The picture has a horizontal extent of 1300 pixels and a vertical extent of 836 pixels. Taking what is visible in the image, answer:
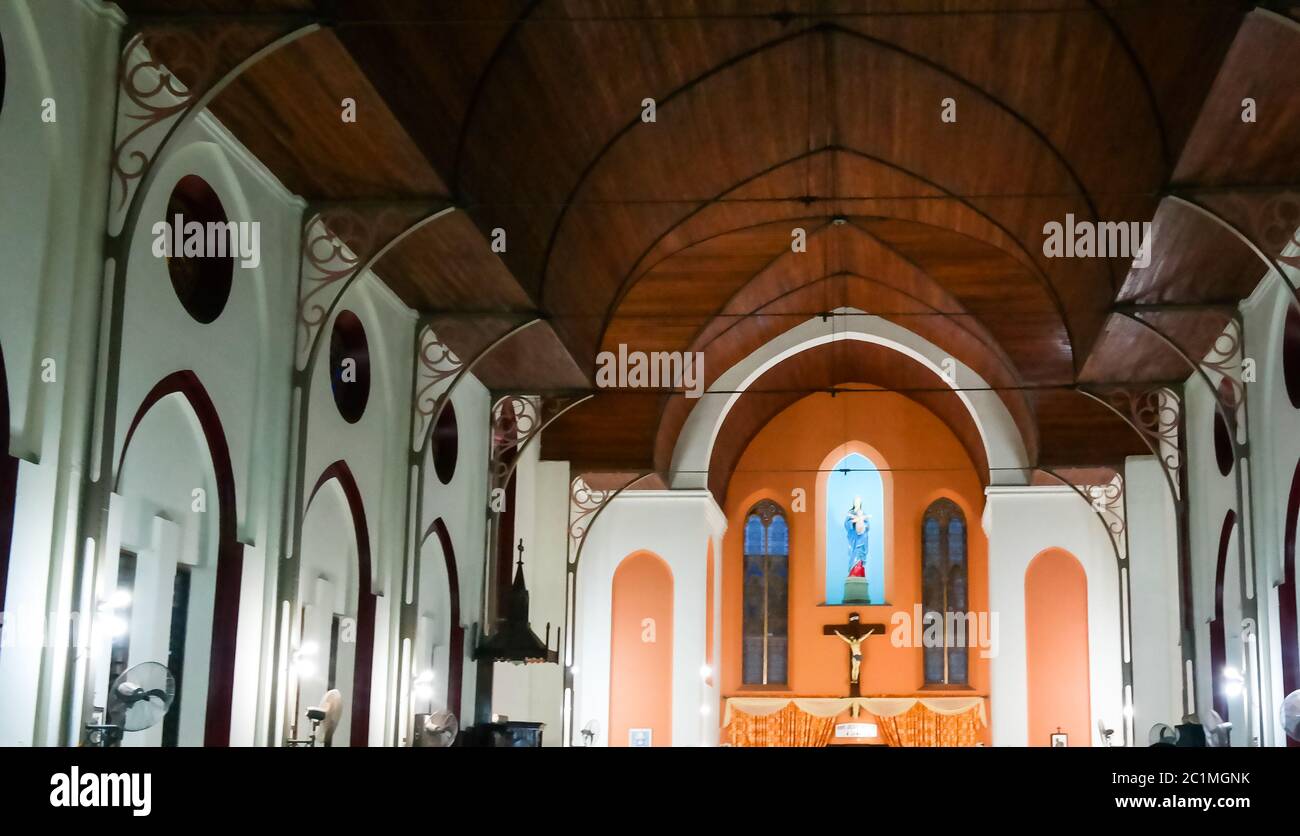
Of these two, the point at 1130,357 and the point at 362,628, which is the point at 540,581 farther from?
the point at 1130,357

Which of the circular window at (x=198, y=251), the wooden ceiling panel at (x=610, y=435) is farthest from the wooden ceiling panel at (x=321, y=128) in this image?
the wooden ceiling panel at (x=610, y=435)

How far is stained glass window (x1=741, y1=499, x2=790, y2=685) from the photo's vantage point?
Answer: 3772 cm

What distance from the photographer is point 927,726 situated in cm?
3625

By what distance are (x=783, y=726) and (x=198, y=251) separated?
25331 mm

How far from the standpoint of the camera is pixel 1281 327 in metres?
17.8

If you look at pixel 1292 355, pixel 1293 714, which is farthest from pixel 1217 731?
pixel 1293 714

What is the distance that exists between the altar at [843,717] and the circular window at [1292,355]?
19.8 metres

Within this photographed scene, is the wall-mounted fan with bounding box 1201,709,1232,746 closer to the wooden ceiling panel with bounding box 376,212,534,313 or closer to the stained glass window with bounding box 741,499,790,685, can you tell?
the wooden ceiling panel with bounding box 376,212,534,313

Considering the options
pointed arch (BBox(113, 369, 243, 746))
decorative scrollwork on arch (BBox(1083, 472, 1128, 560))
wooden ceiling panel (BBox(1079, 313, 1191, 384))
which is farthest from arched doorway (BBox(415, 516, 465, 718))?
decorative scrollwork on arch (BBox(1083, 472, 1128, 560))

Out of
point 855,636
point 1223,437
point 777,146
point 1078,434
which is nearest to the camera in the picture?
point 1223,437

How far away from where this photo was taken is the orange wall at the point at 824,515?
3734 cm

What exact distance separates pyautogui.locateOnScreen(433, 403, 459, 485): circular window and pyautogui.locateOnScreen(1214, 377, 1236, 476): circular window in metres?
11.2

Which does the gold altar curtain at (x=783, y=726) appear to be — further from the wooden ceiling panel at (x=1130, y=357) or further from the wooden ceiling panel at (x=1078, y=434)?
the wooden ceiling panel at (x=1130, y=357)
